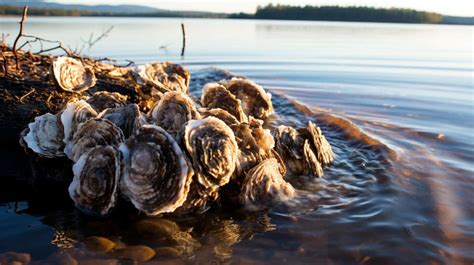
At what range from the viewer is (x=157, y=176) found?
3.59 metres

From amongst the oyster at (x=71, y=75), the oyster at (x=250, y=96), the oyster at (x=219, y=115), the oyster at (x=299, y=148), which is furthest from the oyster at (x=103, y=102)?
the oyster at (x=250, y=96)

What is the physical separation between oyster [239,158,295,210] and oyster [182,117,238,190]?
284mm

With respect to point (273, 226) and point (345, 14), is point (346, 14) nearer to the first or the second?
point (345, 14)

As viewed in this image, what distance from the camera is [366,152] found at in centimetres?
575

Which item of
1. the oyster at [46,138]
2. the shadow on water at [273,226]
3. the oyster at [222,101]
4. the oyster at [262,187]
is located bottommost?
the shadow on water at [273,226]

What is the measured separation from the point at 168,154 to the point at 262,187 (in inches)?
36.8

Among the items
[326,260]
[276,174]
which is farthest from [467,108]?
[326,260]

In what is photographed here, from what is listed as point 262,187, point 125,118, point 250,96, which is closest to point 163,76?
point 250,96

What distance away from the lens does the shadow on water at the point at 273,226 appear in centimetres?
339

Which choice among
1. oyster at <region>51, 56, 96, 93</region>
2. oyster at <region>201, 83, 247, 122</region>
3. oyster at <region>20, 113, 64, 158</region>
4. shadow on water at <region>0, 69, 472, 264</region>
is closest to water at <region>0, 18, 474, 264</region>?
shadow on water at <region>0, 69, 472, 264</region>

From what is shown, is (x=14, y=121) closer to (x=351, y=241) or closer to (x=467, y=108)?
(x=351, y=241)

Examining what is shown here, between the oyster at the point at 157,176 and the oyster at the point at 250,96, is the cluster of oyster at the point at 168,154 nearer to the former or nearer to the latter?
the oyster at the point at 157,176

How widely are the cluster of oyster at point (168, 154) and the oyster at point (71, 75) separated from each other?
0.63m

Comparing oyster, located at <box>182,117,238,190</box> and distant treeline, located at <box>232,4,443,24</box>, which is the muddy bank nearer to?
oyster, located at <box>182,117,238,190</box>
